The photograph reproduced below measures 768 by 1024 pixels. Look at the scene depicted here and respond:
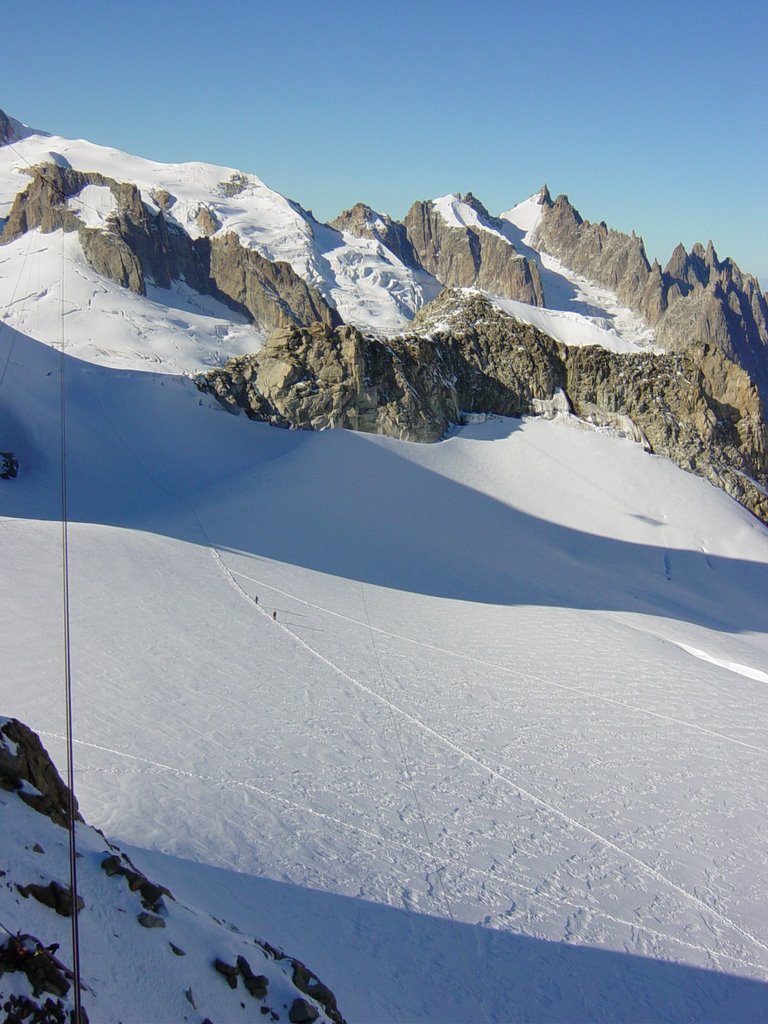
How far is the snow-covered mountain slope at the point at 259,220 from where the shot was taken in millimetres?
98500

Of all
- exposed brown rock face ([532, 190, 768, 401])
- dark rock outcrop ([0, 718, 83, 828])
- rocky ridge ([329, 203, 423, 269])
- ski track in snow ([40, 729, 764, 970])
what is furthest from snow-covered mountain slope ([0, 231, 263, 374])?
exposed brown rock face ([532, 190, 768, 401])

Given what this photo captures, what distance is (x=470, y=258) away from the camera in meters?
125

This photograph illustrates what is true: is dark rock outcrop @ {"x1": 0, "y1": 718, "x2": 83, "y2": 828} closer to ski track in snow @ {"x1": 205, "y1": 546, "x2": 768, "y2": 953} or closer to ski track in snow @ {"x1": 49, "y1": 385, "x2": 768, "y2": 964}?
ski track in snow @ {"x1": 49, "y1": 385, "x2": 768, "y2": 964}

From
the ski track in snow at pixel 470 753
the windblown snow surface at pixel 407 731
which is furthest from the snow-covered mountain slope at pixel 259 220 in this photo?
the ski track in snow at pixel 470 753

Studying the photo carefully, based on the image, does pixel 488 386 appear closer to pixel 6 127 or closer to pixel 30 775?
pixel 30 775

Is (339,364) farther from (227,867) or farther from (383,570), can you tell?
(227,867)

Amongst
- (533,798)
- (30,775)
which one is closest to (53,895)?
(30,775)

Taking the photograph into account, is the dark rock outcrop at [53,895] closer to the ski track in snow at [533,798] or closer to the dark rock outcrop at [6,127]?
the ski track in snow at [533,798]

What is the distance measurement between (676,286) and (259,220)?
2378 inches

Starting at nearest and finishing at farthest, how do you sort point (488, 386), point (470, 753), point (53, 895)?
point (53, 895) < point (470, 753) < point (488, 386)

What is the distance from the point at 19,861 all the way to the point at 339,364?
102 ft

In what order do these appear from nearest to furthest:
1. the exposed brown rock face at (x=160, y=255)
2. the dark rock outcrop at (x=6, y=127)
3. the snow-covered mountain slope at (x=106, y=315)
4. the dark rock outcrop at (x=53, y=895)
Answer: the dark rock outcrop at (x=53, y=895) → the snow-covered mountain slope at (x=106, y=315) → the exposed brown rock face at (x=160, y=255) → the dark rock outcrop at (x=6, y=127)

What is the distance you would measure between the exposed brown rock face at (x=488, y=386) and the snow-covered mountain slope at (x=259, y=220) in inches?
2246

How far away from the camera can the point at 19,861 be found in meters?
4.40
